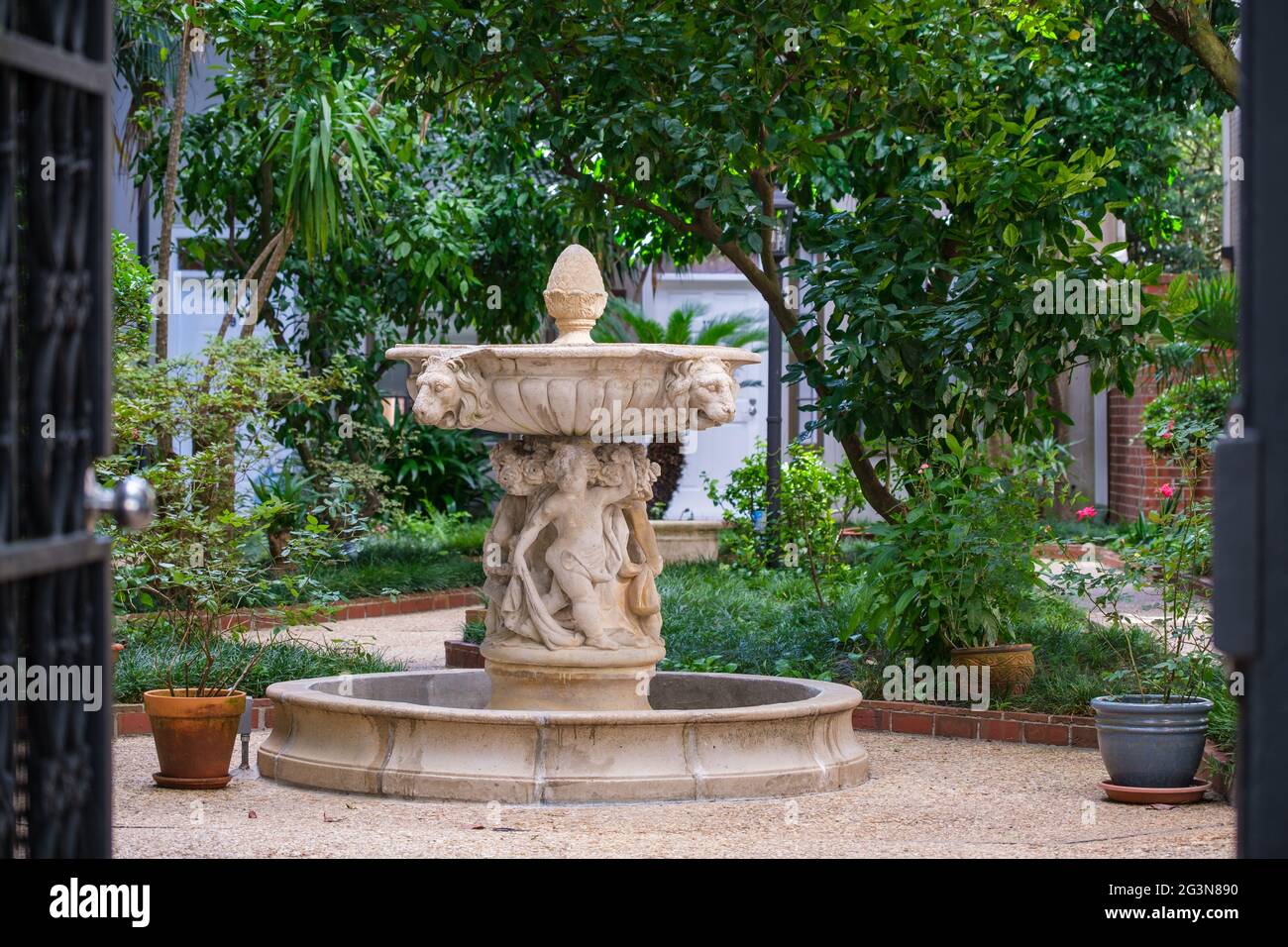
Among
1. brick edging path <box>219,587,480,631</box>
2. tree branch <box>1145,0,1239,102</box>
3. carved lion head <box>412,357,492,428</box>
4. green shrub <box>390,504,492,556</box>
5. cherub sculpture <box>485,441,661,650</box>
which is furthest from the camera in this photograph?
green shrub <box>390,504,492,556</box>

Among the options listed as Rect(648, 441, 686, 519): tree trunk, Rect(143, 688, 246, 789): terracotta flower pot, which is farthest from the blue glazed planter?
Rect(648, 441, 686, 519): tree trunk

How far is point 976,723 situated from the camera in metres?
8.93

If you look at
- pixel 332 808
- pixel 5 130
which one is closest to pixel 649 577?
pixel 332 808

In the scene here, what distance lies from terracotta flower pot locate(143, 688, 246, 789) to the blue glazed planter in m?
3.75

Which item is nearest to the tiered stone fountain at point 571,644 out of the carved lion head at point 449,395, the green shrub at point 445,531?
the carved lion head at point 449,395

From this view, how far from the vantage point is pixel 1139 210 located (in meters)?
17.6

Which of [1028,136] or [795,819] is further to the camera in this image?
[1028,136]

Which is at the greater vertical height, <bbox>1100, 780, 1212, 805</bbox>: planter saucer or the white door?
the white door

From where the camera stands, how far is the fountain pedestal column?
7562 mm

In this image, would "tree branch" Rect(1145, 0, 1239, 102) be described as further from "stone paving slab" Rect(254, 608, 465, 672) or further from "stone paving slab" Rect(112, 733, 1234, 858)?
"stone paving slab" Rect(254, 608, 465, 672)

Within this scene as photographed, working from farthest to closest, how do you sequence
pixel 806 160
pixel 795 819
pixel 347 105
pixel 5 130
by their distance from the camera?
1. pixel 347 105
2. pixel 806 160
3. pixel 795 819
4. pixel 5 130

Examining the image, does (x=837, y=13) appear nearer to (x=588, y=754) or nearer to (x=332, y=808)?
(x=588, y=754)

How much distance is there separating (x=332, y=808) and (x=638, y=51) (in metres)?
5.44

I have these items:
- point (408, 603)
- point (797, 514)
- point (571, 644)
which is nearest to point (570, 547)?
point (571, 644)
